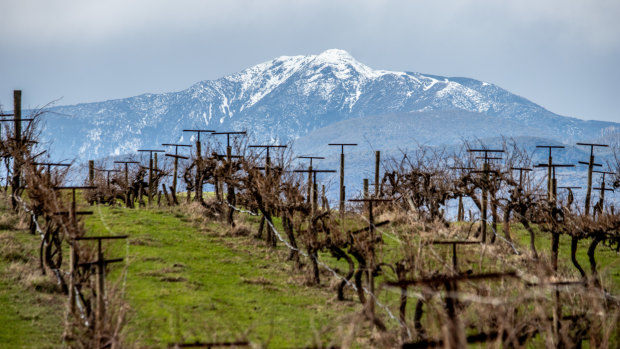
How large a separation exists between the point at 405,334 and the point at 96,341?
5902 millimetres

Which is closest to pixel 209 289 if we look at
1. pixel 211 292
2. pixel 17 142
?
pixel 211 292

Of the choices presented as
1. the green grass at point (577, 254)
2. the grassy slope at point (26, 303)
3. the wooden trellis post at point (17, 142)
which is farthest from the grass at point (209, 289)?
the wooden trellis post at point (17, 142)

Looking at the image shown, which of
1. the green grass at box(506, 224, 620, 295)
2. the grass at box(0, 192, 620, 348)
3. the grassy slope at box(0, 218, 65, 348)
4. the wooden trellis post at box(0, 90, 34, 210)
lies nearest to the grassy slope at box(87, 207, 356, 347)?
the grass at box(0, 192, 620, 348)

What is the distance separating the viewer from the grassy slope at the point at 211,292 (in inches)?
608

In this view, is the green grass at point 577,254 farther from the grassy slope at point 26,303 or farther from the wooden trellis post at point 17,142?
the wooden trellis post at point 17,142

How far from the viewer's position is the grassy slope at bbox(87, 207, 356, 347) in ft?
50.6

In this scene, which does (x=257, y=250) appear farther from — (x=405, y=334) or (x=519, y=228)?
(x=519, y=228)

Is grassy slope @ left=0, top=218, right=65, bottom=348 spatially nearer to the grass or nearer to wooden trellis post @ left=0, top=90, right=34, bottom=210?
the grass

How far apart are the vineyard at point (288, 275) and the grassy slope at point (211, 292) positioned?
0.22 ft

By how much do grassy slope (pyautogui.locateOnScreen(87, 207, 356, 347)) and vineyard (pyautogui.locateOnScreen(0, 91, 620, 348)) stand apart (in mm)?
68

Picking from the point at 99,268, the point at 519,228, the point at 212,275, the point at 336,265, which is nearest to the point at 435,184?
the point at 519,228

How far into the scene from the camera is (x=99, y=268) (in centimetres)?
1266

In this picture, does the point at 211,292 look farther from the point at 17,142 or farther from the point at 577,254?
the point at 577,254

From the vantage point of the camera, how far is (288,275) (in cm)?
2239
